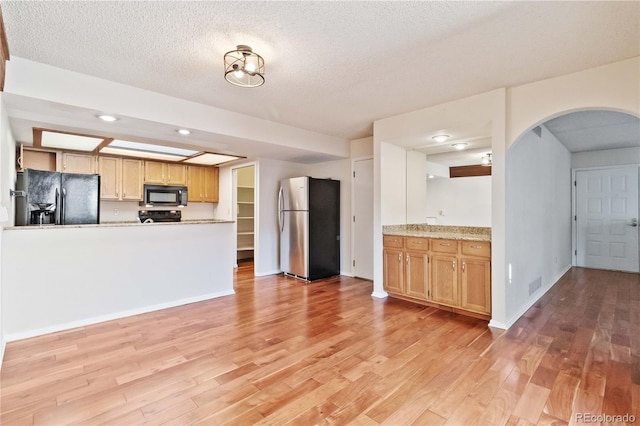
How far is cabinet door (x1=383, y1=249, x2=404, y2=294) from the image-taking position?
12.9 ft

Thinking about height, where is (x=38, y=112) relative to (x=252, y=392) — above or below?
above

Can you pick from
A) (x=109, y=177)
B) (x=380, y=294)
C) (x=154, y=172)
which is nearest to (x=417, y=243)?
(x=380, y=294)

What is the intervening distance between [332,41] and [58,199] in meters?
3.23

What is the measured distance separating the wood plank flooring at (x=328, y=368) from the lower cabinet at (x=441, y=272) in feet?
0.72

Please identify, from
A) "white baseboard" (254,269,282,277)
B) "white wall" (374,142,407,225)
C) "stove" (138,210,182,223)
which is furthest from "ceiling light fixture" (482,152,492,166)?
"stove" (138,210,182,223)

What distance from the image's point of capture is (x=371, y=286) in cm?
465

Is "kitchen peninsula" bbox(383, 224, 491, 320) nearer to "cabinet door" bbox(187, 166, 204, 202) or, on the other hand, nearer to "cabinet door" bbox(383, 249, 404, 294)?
"cabinet door" bbox(383, 249, 404, 294)

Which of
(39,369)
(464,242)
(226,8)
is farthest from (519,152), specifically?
(39,369)

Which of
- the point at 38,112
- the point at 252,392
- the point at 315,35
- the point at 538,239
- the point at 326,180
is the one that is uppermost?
the point at 315,35

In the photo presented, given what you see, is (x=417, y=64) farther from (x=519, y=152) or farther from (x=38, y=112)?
(x=38, y=112)

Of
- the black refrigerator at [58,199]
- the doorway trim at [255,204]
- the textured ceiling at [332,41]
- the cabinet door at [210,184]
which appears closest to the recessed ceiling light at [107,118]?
Result: the textured ceiling at [332,41]

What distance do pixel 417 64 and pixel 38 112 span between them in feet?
11.3

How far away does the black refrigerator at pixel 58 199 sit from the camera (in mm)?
3186

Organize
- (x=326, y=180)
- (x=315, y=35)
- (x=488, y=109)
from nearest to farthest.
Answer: (x=315, y=35), (x=488, y=109), (x=326, y=180)
